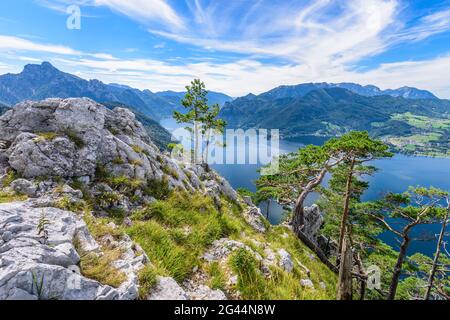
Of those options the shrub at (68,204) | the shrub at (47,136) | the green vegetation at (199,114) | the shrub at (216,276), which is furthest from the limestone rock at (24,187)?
the green vegetation at (199,114)

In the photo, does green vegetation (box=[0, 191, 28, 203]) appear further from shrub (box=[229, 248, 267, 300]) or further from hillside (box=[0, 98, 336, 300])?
shrub (box=[229, 248, 267, 300])

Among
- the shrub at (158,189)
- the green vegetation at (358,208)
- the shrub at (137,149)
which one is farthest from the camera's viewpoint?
the green vegetation at (358,208)

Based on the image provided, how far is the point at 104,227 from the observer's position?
23.0 feet

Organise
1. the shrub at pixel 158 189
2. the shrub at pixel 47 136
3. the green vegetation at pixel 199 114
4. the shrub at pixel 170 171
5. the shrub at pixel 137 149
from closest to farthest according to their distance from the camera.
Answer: the shrub at pixel 47 136 < the shrub at pixel 158 189 < the shrub at pixel 137 149 < the shrub at pixel 170 171 < the green vegetation at pixel 199 114

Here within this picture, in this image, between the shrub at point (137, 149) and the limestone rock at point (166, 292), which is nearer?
the limestone rock at point (166, 292)

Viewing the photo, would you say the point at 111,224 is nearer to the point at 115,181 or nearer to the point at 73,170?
the point at 115,181

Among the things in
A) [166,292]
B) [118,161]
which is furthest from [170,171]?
[166,292]

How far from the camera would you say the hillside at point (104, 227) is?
15.3ft

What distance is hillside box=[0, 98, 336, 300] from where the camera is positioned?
15.3 ft

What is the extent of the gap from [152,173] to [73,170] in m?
3.46

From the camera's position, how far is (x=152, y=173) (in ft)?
39.0

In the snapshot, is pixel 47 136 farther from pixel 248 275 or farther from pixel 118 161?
pixel 248 275

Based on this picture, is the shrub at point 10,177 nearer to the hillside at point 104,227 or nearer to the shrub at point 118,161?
the hillside at point 104,227

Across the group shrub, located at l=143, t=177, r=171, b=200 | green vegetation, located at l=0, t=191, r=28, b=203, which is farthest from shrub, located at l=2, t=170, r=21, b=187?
shrub, located at l=143, t=177, r=171, b=200
